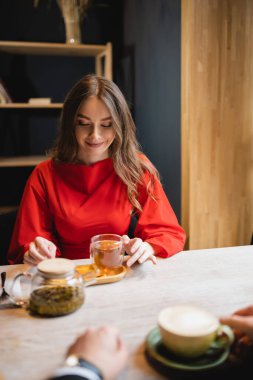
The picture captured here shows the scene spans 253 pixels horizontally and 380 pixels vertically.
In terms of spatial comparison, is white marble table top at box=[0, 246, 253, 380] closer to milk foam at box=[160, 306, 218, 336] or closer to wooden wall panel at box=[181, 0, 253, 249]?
milk foam at box=[160, 306, 218, 336]

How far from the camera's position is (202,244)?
2756 millimetres

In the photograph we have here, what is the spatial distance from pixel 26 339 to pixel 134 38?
10.1 ft

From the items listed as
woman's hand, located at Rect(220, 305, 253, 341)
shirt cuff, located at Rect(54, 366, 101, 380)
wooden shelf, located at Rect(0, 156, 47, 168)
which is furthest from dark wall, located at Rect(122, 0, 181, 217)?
shirt cuff, located at Rect(54, 366, 101, 380)

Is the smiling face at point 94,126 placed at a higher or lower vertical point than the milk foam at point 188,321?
higher

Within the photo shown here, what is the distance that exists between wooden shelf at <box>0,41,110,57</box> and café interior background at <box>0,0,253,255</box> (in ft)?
0.60

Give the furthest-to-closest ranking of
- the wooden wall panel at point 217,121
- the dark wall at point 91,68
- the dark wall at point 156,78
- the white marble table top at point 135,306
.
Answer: the dark wall at point 91,68 → the dark wall at point 156,78 → the wooden wall panel at point 217,121 → the white marble table top at point 135,306

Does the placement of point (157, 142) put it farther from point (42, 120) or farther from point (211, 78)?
point (42, 120)

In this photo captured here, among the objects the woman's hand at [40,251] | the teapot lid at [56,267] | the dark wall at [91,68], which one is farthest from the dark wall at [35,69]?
the teapot lid at [56,267]

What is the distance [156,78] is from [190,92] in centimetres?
64

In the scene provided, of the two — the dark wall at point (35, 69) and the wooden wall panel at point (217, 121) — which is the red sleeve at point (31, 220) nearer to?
the wooden wall panel at point (217, 121)

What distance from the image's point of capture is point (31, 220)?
5.49 ft

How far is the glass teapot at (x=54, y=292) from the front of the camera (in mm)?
980

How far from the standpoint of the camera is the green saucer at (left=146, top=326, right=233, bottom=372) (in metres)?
0.77

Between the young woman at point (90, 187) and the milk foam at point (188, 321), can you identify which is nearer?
the milk foam at point (188, 321)
